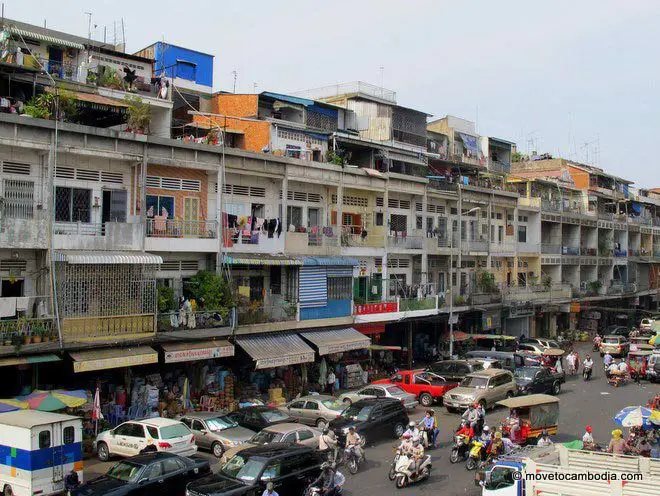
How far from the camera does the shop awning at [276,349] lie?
2742 cm

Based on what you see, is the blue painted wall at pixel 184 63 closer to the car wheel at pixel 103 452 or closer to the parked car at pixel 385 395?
the parked car at pixel 385 395

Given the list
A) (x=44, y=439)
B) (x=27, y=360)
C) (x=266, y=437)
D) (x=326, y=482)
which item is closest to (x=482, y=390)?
(x=266, y=437)

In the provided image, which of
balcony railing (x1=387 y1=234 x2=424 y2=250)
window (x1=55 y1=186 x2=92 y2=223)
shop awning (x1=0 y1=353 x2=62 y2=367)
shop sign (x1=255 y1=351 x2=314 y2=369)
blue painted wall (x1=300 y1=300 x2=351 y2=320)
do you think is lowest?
shop sign (x1=255 y1=351 x2=314 y2=369)

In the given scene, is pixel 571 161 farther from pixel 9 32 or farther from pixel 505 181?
pixel 9 32

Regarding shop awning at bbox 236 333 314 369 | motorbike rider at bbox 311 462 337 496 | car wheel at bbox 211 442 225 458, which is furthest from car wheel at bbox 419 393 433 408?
motorbike rider at bbox 311 462 337 496

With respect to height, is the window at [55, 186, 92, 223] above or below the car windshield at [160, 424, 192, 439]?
above

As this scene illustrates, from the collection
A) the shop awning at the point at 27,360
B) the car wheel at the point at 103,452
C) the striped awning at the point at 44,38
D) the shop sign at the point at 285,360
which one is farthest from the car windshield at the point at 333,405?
the striped awning at the point at 44,38

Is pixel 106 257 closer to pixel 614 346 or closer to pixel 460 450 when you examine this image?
pixel 460 450

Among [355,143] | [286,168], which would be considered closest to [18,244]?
[286,168]

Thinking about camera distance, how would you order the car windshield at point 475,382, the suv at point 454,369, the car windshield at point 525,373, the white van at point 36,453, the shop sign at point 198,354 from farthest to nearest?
the suv at point 454,369, the car windshield at point 525,373, the car windshield at point 475,382, the shop sign at point 198,354, the white van at point 36,453

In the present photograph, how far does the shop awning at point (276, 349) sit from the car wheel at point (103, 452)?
740 centimetres

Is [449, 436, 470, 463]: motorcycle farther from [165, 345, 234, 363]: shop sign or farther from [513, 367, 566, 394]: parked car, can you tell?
[165, 345, 234, 363]: shop sign

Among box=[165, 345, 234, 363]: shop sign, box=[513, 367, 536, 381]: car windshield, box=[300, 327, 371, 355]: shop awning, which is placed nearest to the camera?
box=[165, 345, 234, 363]: shop sign

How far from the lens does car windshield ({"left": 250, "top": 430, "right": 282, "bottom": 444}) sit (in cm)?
1969
